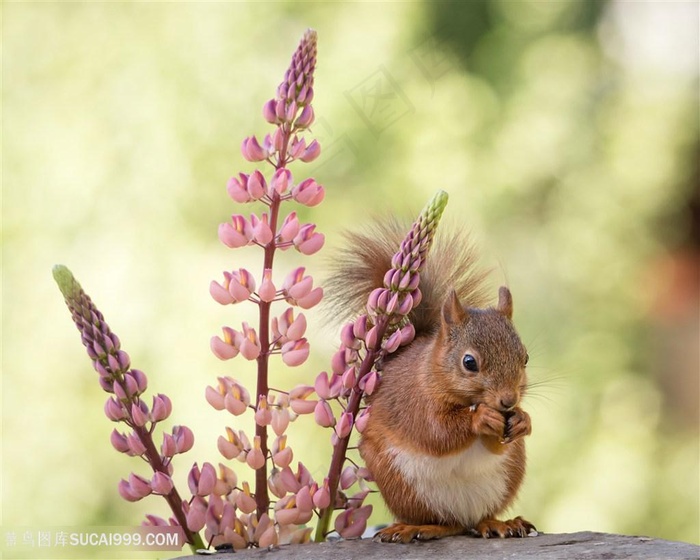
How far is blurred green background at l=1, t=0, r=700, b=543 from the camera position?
286 centimetres

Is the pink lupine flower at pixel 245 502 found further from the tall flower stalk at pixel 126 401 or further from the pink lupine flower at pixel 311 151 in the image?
the pink lupine flower at pixel 311 151

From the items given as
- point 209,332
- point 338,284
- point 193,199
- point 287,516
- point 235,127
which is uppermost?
point 235,127

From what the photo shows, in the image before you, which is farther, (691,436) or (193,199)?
(691,436)

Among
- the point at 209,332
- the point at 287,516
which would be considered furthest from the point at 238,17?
the point at 287,516

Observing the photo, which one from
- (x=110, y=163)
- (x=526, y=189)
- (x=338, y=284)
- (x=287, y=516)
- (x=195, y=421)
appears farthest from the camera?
(x=526, y=189)

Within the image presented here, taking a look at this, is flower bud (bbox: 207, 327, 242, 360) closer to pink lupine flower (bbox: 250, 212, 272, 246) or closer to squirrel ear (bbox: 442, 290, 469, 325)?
pink lupine flower (bbox: 250, 212, 272, 246)

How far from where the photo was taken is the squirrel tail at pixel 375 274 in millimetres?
1247

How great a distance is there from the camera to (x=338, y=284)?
1.25 metres

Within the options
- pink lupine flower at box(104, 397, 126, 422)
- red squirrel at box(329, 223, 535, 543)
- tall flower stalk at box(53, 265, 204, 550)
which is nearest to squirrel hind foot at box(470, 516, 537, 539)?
red squirrel at box(329, 223, 535, 543)

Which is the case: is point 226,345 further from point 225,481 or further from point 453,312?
point 453,312

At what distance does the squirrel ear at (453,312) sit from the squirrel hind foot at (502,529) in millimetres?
249

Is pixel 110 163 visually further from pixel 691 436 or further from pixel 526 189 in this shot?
pixel 691 436

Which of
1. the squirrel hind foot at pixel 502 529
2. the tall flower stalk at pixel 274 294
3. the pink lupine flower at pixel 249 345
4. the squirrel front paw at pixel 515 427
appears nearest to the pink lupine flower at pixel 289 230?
the tall flower stalk at pixel 274 294

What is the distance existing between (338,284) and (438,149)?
1.84 m
